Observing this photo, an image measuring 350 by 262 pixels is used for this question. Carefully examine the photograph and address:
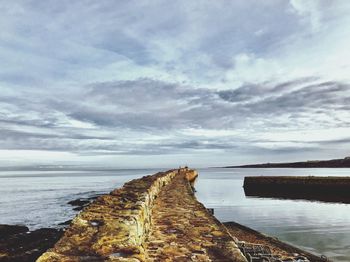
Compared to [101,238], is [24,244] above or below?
below

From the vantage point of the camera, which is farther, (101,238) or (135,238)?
(135,238)

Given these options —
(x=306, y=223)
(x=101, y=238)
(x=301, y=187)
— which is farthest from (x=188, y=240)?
(x=301, y=187)

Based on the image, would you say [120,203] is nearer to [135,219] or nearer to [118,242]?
[135,219]

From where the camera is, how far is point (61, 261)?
3.45 m

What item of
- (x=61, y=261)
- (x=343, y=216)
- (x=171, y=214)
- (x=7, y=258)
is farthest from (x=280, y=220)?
(x=61, y=261)

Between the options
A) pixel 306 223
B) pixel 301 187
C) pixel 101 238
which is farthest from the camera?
pixel 301 187

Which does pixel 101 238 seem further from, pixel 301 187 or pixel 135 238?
pixel 301 187

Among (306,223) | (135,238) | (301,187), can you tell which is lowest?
(306,223)

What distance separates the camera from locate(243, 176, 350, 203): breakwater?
42.0 metres

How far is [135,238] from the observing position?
15.1 feet

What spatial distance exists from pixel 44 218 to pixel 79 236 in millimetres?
25875

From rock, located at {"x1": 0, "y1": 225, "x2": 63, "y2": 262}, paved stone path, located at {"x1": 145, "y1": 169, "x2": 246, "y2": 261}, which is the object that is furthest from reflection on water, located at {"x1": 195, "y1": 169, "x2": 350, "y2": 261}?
rock, located at {"x1": 0, "y1": 225, "x2": 63, "y2": 262}

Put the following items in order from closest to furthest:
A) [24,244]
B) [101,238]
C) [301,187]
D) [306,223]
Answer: [101,238]
[24,244]
[306,223]
[301,187]

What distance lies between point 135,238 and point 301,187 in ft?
149
